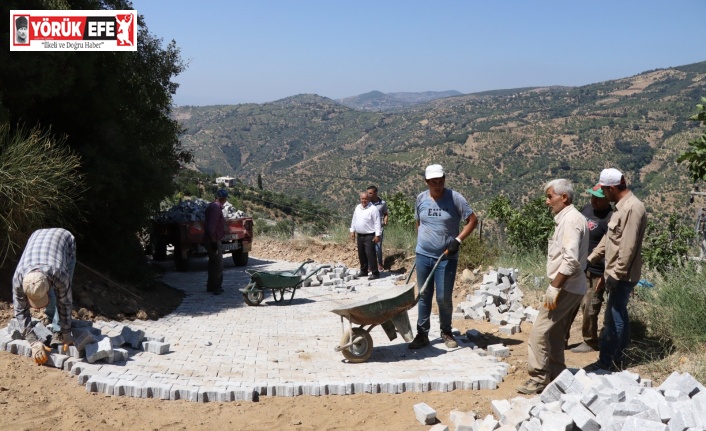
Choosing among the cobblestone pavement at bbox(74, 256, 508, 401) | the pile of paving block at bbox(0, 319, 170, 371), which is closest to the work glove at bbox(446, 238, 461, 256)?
the cobblestone pavement at bbox(74, 256, 508, 401)

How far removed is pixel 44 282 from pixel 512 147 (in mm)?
72163

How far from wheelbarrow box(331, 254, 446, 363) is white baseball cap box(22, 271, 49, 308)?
2.86 metres

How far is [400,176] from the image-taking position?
72.1 meters

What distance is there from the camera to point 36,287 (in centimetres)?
569

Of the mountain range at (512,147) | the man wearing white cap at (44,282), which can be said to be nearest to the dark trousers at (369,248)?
the man wearing white cap at (44,282)

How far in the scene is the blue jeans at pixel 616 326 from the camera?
5.93 m

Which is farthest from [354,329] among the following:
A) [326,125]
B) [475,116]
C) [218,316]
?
[326,125]

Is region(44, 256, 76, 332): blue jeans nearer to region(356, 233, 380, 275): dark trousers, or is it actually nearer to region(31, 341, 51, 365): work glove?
region(31, 341, 51, 365): work glove

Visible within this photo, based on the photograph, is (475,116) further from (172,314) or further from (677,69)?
(172,314)

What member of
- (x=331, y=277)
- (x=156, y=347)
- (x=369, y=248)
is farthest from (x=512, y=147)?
(x=156, y=347)

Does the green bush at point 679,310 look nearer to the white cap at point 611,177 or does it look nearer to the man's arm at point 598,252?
the man's arm at point 598,252

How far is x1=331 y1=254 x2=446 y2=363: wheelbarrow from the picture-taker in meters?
6.74

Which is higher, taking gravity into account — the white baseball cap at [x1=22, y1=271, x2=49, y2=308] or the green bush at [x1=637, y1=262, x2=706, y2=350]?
the white baseball cap at [x1=22, y1=271, x2=49, y2=308]

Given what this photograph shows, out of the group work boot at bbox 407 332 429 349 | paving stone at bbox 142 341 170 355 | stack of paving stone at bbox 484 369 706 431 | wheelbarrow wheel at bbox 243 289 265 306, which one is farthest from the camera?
wheelbarrow wheel at bbox 243 289 265 306
